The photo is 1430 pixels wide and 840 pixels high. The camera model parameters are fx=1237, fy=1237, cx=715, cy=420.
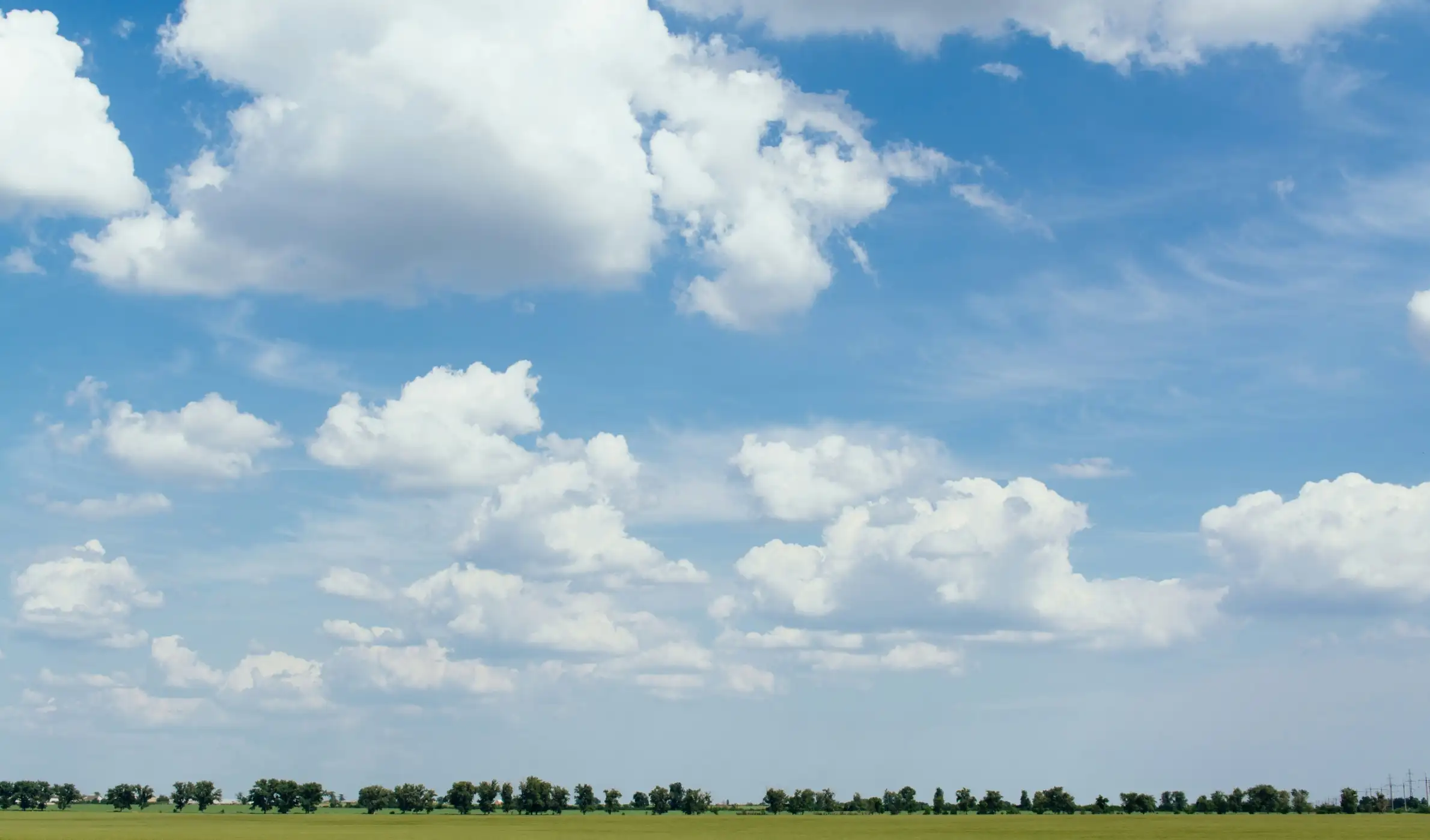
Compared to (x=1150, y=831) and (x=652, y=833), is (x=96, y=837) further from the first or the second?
(x=1150, y=831)

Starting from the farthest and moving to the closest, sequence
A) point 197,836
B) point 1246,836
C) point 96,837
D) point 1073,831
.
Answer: point 1073,831 → point 1246,836 → point 197,836 → point 96,837

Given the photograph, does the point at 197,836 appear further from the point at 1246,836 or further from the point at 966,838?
the point at 1246,836

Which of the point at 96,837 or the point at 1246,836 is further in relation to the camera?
the point at 1246,836

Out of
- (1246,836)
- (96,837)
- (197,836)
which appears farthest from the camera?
(1246,836)

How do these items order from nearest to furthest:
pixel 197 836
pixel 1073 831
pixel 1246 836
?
pixel 197 836 → pixel 1246 836 → pixel 1073 831

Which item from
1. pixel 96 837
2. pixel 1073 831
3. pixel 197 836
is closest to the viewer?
pixel 96 837

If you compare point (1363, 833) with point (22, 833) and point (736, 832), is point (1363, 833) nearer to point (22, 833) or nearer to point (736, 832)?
point (736, 832)

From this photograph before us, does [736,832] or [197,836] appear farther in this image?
[736,832]

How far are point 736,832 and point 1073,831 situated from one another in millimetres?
52860

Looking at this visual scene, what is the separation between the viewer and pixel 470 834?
19925 cm

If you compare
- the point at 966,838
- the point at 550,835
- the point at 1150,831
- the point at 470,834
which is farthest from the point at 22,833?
the point at 1150,831

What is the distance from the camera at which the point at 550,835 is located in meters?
196

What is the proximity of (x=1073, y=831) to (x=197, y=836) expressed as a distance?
128883 millimetres

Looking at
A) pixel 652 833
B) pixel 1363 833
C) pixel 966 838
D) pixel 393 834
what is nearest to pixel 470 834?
pixel 393 834
